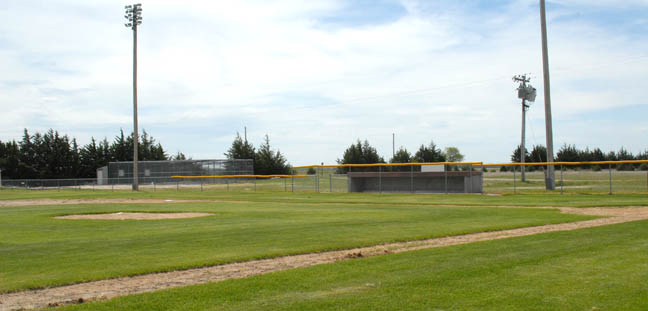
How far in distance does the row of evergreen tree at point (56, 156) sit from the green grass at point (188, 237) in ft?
210

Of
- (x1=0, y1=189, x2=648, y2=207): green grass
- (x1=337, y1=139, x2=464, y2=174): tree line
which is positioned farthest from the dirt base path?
(x1=337, y1=139, x2=464, y2=174): tree line

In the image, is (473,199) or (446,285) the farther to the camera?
(473,199)

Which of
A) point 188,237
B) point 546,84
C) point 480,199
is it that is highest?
point 546,84

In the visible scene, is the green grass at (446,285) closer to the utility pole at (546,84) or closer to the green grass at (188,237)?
the green grass at (188,237)

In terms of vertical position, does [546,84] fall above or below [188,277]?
above

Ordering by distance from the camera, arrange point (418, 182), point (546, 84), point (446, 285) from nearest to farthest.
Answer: point (446, 285), point (546, 84), point (418, 182)

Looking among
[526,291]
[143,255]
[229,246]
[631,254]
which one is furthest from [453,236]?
[143,255]

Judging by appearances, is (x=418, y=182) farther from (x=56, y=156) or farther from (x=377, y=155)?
(x=56, y=156)

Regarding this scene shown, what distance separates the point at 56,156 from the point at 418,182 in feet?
195

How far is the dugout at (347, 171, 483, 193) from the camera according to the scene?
109ft

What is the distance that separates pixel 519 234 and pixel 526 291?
6121 millimetres

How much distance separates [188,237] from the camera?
12.3 m

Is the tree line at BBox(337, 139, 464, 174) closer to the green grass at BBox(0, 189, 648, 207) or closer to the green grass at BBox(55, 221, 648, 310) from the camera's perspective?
the green grass at BBox(0, 189, 648, 207)

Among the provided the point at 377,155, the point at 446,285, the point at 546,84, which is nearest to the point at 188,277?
the point at 446,285
